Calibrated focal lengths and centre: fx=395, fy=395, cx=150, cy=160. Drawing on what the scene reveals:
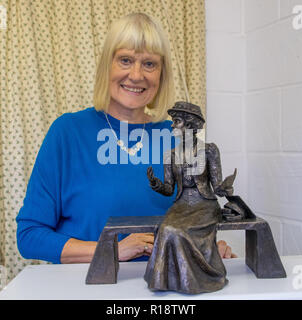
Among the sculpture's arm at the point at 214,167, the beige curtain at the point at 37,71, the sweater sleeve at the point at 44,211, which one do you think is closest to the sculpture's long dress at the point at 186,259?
the sculpture's arm at the point at 214,167

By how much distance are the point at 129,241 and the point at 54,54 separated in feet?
3.26

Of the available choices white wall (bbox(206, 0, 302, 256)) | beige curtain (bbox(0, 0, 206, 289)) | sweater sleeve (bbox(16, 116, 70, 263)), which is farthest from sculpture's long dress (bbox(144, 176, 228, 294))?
beige curtain (bbox(0, 0, 206, 289))

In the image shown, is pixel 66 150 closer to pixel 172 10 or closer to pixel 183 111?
pixel 183 111

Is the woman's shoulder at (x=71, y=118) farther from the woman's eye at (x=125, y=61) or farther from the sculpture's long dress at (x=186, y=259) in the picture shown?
the sculpture's long dress at (x=186, y=259)

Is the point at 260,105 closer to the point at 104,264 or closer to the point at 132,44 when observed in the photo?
the point at 132,44

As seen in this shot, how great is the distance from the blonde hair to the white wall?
54 centimetres

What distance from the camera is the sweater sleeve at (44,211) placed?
109 cm

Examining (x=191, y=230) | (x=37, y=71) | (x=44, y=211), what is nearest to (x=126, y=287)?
(x=191, y=230)

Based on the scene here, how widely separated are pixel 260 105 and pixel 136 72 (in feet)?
2.66

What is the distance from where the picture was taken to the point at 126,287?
2.54 feet

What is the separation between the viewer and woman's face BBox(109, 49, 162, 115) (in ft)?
3.75

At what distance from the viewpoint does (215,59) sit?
188cm

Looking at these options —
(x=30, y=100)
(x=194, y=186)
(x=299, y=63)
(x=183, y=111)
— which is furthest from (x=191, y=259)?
(x=30, y=100)

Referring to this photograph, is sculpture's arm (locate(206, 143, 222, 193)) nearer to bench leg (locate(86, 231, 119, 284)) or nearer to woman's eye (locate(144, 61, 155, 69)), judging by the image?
bench leg (locate(86, 231, 119, 284))
